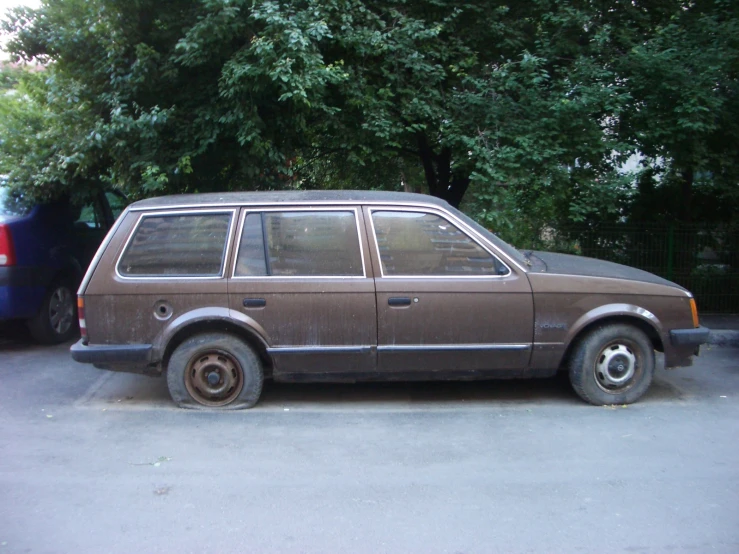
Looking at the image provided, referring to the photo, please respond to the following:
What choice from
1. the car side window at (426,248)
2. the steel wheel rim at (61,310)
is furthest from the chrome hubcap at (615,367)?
the steel wheel rim at (61,310)

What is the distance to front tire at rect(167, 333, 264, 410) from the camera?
18.4 ft

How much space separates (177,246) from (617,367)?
12.3 feet

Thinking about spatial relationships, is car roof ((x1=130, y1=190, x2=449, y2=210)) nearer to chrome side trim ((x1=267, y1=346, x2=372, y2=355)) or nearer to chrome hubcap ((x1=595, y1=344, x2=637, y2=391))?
chrome side trim ((x1=267, y1=346, x2=372, y2=355))

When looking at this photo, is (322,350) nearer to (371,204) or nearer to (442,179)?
(371,204)

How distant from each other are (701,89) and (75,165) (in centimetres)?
667

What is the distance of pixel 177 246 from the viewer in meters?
5.68

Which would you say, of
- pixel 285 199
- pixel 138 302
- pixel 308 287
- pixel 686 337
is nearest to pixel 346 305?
pixel 308 287

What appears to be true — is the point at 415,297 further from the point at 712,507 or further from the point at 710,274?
the point at 710,274

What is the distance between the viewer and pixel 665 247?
9.61 metres

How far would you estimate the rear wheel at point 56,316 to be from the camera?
757cm

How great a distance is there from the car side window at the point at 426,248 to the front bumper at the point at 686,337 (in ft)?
4.91

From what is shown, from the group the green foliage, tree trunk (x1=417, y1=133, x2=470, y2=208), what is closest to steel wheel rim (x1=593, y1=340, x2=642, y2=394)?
the green foliage

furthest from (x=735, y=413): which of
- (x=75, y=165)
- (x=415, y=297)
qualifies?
(x=75, y=165)

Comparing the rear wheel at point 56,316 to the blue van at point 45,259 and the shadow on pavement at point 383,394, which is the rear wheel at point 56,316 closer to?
the blue van at point 45,259
